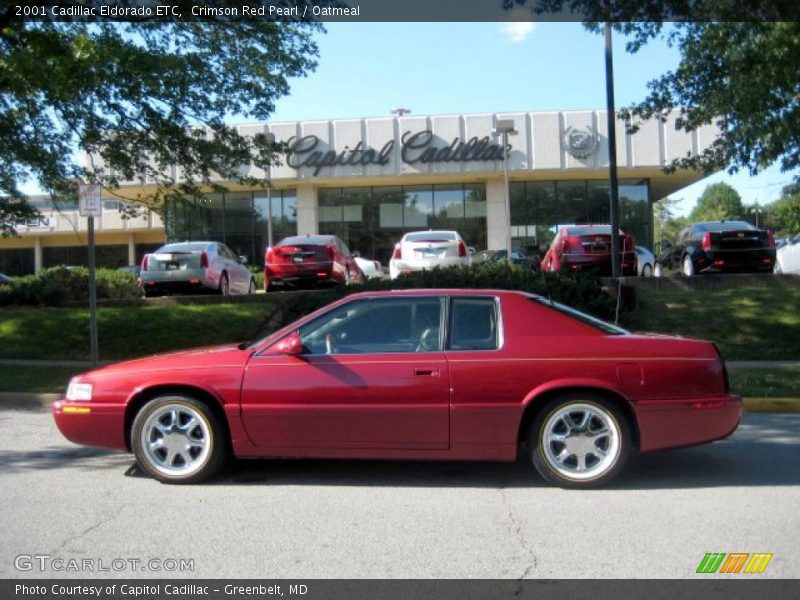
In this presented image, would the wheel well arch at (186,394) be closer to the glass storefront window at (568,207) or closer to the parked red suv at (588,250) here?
the parked red suv at (588,250)

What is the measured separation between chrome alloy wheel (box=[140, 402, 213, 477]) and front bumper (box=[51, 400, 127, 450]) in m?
0.22

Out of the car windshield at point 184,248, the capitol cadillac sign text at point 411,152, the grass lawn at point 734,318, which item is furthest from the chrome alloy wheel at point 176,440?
the capitol cadillac sign text at point 411,152

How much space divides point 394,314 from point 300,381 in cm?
92

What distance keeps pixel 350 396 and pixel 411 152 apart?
2845 centimetres

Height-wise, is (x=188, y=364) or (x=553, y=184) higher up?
(x=553, y=184)

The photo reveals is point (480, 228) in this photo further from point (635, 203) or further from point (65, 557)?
point (65, 557)

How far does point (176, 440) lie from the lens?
20.2 ft

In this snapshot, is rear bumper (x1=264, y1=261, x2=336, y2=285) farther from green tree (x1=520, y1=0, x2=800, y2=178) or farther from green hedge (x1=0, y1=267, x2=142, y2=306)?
green tree (x1=520, y1=0, x2=800, y2=178)

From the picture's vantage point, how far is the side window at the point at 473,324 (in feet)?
20.0

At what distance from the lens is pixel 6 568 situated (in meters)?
4.47

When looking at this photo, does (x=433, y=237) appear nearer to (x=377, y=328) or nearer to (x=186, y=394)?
(x=377, y=328)

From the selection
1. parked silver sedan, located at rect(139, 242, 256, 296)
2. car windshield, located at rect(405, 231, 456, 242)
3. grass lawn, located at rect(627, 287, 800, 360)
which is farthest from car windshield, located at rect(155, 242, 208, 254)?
grass lawn, located at rect(627, 287, 800, 360)

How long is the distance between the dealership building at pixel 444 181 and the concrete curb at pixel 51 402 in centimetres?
2148
